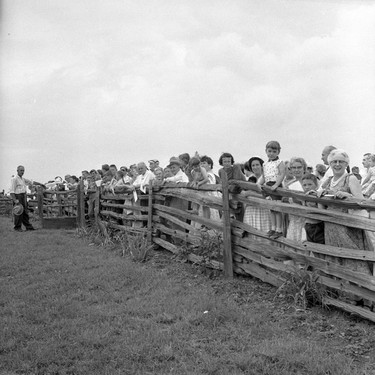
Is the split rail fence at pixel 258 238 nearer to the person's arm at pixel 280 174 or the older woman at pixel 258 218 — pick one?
the older woman at pixel 258 218

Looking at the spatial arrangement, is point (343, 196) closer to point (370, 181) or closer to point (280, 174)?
point (280, 174)

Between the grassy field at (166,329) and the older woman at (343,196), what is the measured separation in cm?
76

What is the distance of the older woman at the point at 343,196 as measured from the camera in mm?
4988

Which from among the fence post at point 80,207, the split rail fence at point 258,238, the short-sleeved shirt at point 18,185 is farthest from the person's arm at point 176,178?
the short-sleeved shirt at point 18,185

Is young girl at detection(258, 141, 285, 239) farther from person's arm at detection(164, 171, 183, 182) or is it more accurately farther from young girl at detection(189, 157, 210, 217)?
person's arm at detection(164, 171, 183, 182)

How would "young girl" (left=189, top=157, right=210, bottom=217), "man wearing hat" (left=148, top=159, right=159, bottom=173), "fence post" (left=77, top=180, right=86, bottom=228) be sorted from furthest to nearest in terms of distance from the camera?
"fence post" (left=77, top=180, right=86, bottom=228)
"man wearing hat" (left=148, top=159, right=159, bottom=173)
"young girl" (left=189, top=157, right=210, bottom=217)

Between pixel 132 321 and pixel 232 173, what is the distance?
350 centimetres

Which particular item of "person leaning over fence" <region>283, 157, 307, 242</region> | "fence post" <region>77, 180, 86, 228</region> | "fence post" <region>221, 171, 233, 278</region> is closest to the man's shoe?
"person leaning over fence" <region>283, 157, 307, 242</region>

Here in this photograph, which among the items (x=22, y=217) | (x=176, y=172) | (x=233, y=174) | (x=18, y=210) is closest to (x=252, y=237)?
(x=233, y=174)

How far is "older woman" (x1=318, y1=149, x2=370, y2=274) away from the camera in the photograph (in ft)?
16.4

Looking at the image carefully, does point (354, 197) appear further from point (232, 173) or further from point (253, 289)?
point (232, 173)

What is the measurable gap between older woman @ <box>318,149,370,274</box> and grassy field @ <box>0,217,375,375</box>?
0.76 meters

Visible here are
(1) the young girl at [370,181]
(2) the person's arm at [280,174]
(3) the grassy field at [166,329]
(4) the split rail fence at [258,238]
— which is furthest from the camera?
(1) the young girl at [370,181]

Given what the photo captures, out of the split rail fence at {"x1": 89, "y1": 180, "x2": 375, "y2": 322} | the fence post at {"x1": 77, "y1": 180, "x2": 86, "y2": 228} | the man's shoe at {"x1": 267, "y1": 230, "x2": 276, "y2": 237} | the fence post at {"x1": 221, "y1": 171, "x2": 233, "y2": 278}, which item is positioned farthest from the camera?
the fence post at {"x1": 77, "y1": 180, "x2": 86, "y2": 228}
